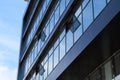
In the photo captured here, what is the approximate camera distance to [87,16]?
2145 centimetres

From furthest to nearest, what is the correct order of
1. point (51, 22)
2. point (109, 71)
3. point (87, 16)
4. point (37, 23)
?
1. point (37, 23)
2. point (51, 22)
3. point (87, 16)
4. point (109, 71)

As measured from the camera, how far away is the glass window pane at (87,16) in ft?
68.3

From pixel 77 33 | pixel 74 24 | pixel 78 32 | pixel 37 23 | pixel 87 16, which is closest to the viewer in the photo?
pixel 87 16

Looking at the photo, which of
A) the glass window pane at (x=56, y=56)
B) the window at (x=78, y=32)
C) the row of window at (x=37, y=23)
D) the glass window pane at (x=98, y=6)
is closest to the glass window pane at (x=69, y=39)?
the window at (x=78, y=32)

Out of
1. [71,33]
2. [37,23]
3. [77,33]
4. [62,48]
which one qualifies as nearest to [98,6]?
[77,33]

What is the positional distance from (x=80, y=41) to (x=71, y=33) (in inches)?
118

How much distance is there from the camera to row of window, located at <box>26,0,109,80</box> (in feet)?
68.4

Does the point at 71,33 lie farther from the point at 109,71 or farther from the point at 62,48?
the point at 109,71

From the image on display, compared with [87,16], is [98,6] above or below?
above

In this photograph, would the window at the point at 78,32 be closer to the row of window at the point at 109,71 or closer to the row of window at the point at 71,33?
the row of window at the point at 71,33

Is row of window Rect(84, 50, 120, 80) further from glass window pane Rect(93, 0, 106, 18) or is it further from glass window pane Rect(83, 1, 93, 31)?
glass window pane Rect(93, 0, 106, 18)

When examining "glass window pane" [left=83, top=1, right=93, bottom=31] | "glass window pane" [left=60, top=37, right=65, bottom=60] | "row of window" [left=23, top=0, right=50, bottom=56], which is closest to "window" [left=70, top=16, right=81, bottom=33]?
"glass window pane" [left=83, top=1, right=93, bottom=31]

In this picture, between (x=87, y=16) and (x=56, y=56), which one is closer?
(x=87, y=16)

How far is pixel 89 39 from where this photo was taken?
20.0m
